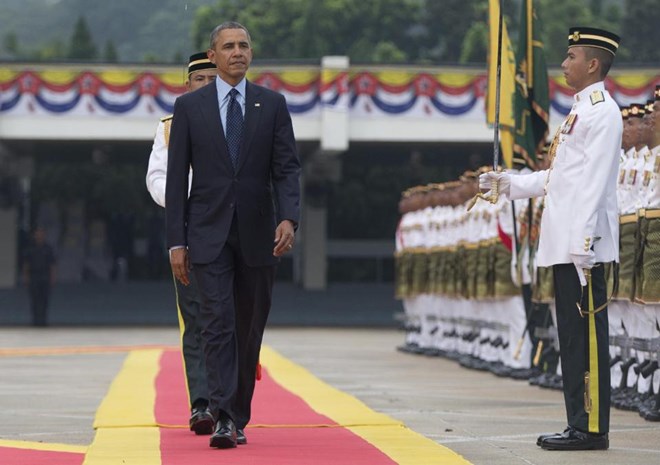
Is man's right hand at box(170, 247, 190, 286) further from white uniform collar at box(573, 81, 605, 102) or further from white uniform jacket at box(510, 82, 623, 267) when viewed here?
white uniform collar at box(573, 81, 605, 102)

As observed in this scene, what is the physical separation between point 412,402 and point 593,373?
11.3 feet

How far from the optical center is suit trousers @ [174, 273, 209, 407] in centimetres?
837

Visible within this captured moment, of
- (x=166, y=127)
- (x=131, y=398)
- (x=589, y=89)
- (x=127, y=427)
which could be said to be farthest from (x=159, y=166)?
(x=131, y=398)

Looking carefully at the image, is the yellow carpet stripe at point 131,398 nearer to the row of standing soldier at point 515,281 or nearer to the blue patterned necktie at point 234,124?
the blue patterned necktie at point 234,124

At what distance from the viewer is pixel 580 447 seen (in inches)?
292

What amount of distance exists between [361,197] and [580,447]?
28858 mm

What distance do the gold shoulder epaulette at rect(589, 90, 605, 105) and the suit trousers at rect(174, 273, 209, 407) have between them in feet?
7.39

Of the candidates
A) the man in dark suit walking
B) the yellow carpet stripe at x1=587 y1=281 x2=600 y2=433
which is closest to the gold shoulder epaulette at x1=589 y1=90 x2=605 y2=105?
the yellow carpet stripe at x1=587 y1=281 x2=600 y2=433

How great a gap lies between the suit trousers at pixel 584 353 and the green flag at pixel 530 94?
5.58m

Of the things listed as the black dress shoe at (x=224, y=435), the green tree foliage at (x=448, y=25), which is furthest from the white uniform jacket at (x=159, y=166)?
the green tree foliage at (x=448, y=25)

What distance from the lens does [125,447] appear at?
736 cm

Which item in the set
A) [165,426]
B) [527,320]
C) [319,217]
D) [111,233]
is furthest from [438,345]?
[111,233]

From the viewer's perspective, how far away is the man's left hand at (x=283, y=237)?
286 inches

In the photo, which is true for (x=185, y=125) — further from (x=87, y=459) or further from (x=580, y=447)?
(x=580, y=447)
